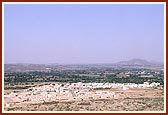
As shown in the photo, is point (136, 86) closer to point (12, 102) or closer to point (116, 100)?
point (116, 100)

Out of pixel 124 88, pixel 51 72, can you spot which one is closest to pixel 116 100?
pixel 124 88

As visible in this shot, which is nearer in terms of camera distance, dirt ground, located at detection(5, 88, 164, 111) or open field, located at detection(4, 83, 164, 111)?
dirt ground, located at detection(5, 88, 164, 111)

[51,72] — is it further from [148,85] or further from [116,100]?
[116,100]

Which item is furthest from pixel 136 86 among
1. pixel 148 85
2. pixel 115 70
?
pixel 115 70

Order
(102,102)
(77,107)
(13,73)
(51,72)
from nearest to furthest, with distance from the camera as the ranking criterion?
(77,107) < (102,102) < (13,73) < (51,72)

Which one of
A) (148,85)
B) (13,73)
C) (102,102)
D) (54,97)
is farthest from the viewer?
(13,73)

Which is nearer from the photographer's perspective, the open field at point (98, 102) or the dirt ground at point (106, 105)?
the dirt ground at point (106, 105)

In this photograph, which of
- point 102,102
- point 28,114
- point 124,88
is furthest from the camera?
point 124,88

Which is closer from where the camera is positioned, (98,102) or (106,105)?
(106,105)

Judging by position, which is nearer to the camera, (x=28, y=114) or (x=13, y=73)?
(x=28, y=114)
